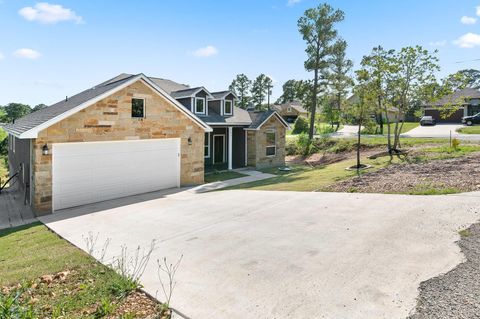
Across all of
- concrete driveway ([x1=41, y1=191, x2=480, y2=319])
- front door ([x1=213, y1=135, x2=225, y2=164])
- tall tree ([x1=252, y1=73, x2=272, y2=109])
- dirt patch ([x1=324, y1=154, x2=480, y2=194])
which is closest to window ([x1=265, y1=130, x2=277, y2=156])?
front door ([x1=213, y1=135, x2=225, y2=164])

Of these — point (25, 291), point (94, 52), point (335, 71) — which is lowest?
point (25, 291)

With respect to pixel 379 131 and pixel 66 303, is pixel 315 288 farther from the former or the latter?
pixel 379 131

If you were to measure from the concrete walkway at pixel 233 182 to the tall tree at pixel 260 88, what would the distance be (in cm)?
6190

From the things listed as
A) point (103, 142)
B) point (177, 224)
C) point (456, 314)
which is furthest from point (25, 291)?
point (103, 142)

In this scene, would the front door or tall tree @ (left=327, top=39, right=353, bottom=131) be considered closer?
the front door

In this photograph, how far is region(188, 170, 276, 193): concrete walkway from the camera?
16797 millimetres

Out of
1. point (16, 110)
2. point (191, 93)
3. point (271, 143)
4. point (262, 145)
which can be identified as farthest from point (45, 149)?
point (16, 110)

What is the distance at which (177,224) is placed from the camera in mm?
9836

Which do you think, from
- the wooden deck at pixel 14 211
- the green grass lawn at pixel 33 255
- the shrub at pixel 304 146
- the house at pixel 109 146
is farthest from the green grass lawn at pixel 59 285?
the shrub at pixel 304 146

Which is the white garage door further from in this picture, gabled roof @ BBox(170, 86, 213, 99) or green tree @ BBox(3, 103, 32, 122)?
green tree @ BBox(3, 103, 32, 122)

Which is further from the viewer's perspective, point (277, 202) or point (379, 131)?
point (379, 131)

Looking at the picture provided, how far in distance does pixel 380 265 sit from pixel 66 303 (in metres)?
5.33

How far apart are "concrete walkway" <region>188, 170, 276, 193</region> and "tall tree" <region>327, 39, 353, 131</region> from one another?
12.1 metres

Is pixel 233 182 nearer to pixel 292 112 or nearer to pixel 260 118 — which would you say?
pixel 260 118
